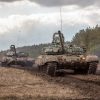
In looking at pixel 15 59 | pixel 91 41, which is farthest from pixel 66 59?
pixel 91 41

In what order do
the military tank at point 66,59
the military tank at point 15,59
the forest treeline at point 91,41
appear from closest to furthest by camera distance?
the military tank at point 66,59, the military tank at point 15,59, the forest treeline at point 91,41

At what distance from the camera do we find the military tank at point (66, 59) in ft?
83.6

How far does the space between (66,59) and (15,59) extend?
1523cm

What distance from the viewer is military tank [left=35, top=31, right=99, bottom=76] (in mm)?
25469

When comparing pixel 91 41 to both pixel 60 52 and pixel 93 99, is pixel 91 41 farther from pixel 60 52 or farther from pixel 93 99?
pixel 93 99

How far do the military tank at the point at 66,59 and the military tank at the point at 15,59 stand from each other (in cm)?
1280

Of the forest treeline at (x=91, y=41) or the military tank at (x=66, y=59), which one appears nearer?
the military tank at (x=66, y=59)

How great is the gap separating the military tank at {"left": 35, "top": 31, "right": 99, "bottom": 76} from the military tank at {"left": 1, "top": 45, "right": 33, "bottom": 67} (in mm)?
12801

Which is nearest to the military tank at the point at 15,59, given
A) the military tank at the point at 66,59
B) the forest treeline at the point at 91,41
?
the military tank at the point at 66,59

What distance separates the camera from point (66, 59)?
1021 inches

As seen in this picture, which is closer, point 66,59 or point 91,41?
point 66,59

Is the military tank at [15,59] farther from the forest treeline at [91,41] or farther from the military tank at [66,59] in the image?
the forest treeline at [91,41]

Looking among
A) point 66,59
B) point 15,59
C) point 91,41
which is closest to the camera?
point 66,59

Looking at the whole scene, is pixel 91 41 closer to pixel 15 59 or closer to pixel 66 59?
pixel 15 59
